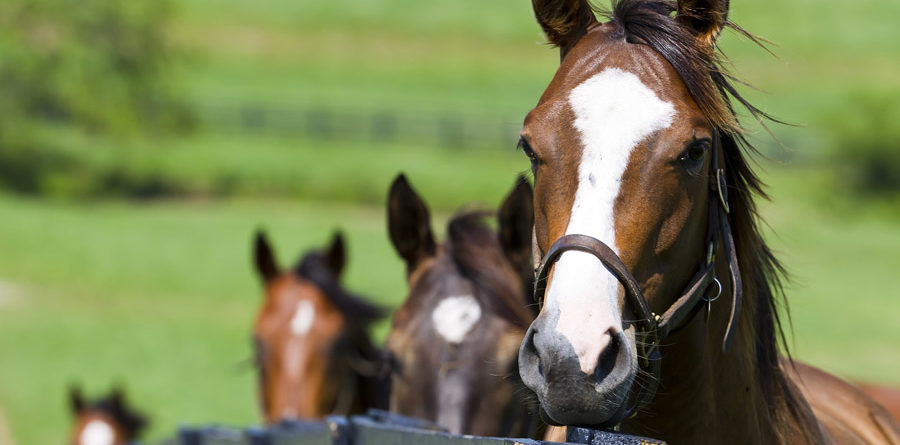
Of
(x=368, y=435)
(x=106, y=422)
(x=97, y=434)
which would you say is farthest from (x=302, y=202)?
(x=368, y=435)

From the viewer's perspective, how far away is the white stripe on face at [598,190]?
2291mm

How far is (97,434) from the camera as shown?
948 centimetres

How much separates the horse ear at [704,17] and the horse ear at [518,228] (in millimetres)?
1799

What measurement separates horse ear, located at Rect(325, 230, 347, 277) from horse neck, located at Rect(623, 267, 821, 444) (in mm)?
4582

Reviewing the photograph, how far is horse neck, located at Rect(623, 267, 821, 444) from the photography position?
2.70 meters

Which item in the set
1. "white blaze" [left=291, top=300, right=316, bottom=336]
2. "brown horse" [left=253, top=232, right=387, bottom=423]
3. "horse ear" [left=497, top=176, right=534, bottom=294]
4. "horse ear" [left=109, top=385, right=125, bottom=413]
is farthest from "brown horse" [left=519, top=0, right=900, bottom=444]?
"horse ear" [left=109, top=385, right=125, bottom=413]

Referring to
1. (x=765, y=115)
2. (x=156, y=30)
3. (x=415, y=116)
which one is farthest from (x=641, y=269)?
(x=415, y=116)

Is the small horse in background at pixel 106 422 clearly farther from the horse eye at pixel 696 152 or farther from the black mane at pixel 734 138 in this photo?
the horse eye at pixel 696 152

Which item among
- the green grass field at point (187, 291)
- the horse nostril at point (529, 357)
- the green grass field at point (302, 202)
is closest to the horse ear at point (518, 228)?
the green grass field at point (302, 202)

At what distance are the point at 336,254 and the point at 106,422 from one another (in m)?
3.64

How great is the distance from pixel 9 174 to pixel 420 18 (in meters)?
21.9

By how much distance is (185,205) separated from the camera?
32.2m

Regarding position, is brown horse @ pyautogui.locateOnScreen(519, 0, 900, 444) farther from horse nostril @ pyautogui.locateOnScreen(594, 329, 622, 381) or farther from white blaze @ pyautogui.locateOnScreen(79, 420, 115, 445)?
white blaze @ pyautogui.locateOnScreen(79, 420, 115, 445)

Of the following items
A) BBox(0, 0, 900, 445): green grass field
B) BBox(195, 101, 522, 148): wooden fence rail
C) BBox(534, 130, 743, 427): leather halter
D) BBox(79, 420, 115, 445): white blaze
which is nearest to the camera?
BBox(534, 130, 743, 427): leather halter
